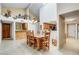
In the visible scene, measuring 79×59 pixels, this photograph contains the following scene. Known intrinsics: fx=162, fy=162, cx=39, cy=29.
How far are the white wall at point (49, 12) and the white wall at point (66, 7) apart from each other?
8 cm

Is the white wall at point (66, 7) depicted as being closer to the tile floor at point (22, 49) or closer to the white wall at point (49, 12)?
the white wall at point (49, 12)

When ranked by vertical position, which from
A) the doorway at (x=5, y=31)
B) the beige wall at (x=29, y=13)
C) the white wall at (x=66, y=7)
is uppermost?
the white wall at (x=66, y=7)

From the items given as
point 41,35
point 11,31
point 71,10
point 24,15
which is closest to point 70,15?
point 71,10

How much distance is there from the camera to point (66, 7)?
3084 millimetres

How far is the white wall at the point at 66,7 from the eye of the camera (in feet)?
9.87

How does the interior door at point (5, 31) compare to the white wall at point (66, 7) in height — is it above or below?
below

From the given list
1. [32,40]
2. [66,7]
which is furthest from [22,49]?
[66,7]

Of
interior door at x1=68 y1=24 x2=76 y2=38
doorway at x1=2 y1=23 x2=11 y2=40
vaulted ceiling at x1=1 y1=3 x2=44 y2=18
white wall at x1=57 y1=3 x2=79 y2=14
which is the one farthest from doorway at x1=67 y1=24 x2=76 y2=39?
doorway at x1=2 y1=23 x2=11 y2=40

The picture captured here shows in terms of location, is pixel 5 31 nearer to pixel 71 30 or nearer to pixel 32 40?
pixel 32 40

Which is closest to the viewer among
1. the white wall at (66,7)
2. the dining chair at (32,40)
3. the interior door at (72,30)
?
the white wall at (66,7)

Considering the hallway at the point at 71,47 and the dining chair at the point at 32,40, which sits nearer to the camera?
the hallway at the point at 71,47

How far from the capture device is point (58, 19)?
3.19 metres

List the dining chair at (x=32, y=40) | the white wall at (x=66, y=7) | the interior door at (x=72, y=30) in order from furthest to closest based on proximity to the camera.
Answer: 1. the dining chair at (x=32, y=40)
2. the interior door at (x=72, y=30)
3. the white wall at (x=66, y=7)

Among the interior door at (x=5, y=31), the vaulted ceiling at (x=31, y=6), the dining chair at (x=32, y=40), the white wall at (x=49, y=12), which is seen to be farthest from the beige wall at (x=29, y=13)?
the interior door at (x=5, y=31)
